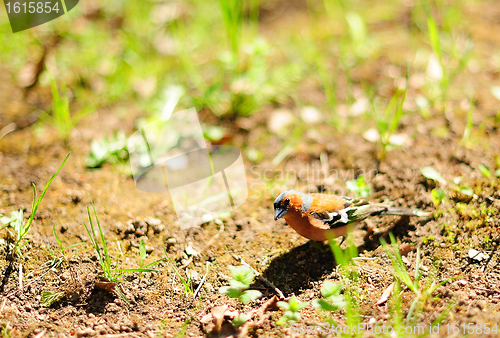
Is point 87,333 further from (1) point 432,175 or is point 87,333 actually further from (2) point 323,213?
(1) point 432,175

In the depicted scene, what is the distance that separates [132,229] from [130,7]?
425 cm

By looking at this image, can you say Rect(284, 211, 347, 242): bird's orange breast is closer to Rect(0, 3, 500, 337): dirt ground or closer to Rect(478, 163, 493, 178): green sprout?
Rect(0, 3, 500, 337): dirt ground

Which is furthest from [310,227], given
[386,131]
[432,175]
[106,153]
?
[106,153]

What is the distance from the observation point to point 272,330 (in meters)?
2.62

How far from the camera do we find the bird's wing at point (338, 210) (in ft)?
10.9

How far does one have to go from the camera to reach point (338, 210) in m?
3.42

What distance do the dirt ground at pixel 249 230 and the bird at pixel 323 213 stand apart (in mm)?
205

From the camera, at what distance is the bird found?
326cm

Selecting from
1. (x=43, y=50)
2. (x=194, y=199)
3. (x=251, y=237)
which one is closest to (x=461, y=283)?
(x=251, y=237)

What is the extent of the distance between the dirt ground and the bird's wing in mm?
270

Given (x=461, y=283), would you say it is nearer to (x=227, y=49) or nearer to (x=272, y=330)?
(x=272, y=330)

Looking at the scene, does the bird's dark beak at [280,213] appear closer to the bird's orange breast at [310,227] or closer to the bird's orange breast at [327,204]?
the bird's orange breast at [310,227]

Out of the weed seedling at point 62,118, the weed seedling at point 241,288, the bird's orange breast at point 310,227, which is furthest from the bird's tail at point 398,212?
the weed seedling at point 62,118

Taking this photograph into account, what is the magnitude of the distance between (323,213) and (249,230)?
742 millimetres
